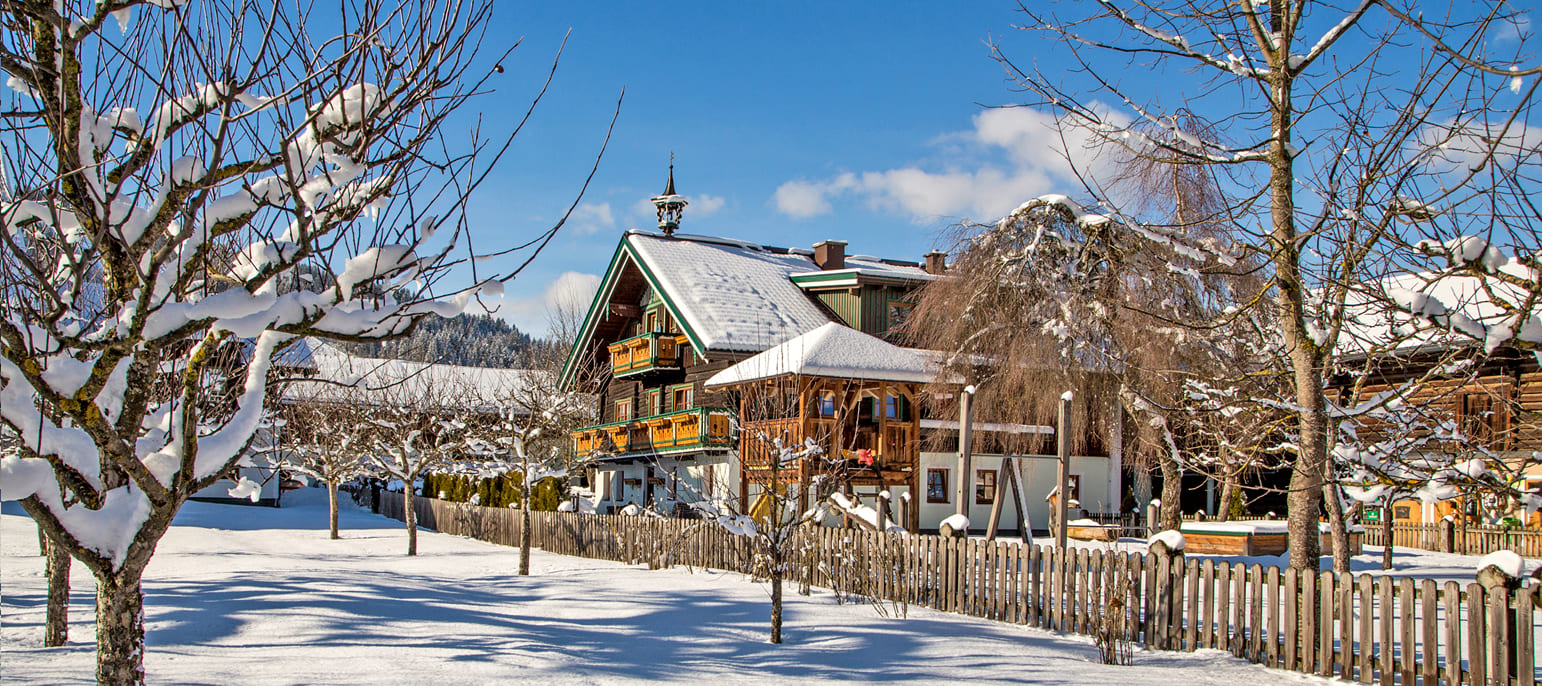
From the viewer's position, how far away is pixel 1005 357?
24281mm

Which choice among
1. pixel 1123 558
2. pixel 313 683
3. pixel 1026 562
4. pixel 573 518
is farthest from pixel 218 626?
pixel 573 518

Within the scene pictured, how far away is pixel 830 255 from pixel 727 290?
710 cm

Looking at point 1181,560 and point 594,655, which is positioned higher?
point 1181,560

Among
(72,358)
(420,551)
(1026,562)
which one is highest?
(72,358)

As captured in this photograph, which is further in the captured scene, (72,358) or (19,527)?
(19,527)

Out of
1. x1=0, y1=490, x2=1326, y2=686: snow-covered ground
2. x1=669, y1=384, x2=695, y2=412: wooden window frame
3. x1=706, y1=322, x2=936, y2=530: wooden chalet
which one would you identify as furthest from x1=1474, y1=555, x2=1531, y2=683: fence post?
x1=669, y1=384, x2=695, y2=412: wooden window frame

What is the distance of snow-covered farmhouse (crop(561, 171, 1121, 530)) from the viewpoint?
79.3 feet

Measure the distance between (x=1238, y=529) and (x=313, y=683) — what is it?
59.1 ft

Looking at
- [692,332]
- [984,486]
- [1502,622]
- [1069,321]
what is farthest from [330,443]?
[1502,622]

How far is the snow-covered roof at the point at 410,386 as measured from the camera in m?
32.2

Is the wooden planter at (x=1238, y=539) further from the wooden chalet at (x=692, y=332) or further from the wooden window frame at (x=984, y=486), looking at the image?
the wooden window frame at (x=984, y=486)

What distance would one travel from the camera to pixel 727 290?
32.0m

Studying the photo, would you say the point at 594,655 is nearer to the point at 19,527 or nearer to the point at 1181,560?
the point at 1181,560

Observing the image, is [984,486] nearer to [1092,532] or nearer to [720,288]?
[1092,532]
